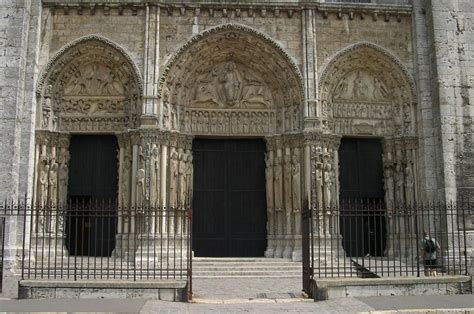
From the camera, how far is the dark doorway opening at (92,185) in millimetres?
15781

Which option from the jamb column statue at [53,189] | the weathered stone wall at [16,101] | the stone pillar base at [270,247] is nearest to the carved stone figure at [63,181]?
the jamb column statue at [53,189]

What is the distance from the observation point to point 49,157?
15445 millimetres

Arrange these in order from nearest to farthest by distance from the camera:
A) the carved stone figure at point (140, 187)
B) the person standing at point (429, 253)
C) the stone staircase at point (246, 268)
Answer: the person standing at point (429, 253), the stone staircase at point (246, 268), the carved stone figure at point (140, 187)

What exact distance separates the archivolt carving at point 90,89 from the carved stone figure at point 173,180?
1460 mm

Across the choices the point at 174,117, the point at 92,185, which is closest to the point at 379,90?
the point at 174,117

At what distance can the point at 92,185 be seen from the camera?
52.4 ft

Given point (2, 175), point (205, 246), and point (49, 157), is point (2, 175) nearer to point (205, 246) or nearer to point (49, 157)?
point (49, 157)

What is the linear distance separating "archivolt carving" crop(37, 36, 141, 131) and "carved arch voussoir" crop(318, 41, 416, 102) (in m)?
5.31

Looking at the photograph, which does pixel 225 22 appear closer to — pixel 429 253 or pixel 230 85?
pixel 230 85

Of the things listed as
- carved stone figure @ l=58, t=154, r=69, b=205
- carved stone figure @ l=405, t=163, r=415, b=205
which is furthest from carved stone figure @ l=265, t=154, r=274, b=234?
carved stone figure @ l=58, t=154, r=69, b=205

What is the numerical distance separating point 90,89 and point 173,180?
11.9ft

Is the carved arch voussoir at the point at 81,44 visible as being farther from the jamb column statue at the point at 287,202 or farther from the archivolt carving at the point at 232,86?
the jamb column statue at the point at 287,202

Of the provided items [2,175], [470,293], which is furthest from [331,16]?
[2,175]

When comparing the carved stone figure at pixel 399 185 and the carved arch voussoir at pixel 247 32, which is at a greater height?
the carved arch voussoir at pixel 247 32
